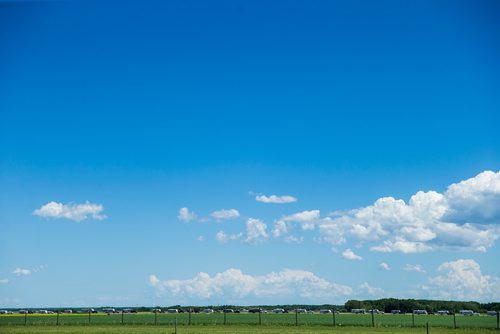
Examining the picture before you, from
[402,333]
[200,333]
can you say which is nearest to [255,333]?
[200,333]

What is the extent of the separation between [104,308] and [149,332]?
338 ft

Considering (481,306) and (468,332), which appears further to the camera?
(481,306)

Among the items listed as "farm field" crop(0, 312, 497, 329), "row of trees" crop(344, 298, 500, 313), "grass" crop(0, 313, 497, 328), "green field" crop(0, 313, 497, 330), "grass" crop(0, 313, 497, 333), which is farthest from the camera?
"row of trees" crop(344, 298, 500, 313)

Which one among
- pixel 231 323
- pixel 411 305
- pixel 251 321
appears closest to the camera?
pixel 231 323

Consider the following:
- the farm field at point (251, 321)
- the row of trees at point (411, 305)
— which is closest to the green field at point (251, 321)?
the farm field at point (251, 321)

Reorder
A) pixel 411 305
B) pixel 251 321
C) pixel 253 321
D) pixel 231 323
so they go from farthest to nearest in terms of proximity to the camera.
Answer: pixel 411 305 → pixel 253 321 → pixel 251 321 → pixel 231 323

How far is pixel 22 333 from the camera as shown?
1527 inches

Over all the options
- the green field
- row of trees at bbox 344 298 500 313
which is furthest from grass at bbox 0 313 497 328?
row of trees at bbox 344 298 500 313

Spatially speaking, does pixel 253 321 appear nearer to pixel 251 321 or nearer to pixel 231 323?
pixel 251 321

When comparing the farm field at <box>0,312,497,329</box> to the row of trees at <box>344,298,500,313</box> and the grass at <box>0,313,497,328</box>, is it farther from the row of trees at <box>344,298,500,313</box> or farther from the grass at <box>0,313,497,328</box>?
the row of trees at <box>344,298,500,313</box>

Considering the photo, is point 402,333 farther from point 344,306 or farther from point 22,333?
point 344,306

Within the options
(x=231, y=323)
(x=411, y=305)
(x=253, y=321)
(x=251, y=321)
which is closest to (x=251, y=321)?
(x=251, y=321)

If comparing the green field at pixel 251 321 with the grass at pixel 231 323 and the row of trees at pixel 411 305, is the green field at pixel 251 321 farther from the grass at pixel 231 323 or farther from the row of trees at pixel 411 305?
the row of trees at pixel 411 305

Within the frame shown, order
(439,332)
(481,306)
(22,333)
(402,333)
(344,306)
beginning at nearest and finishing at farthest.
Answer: (22,333)
(402,333)
(439,332)
(481,306)
(344,306)
